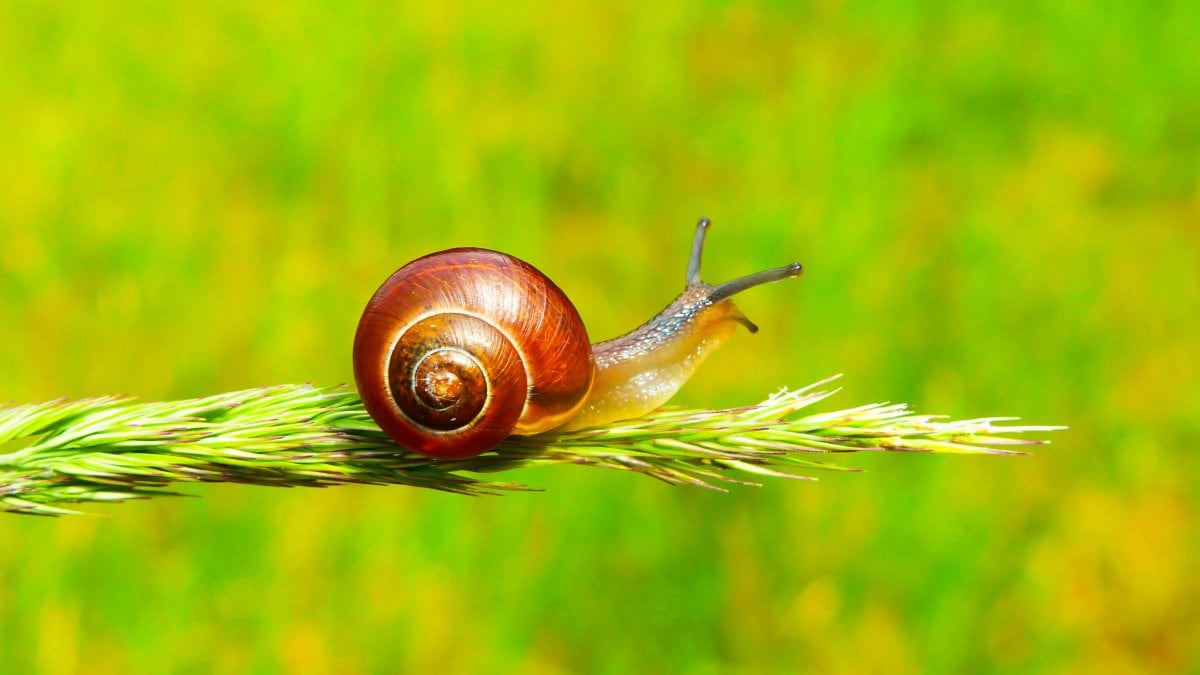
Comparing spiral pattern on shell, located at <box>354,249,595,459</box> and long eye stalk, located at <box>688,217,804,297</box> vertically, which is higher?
long eye stalk, located at <box>688,217,804,297</box>

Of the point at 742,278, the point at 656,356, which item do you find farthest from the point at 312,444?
the point at 742,278

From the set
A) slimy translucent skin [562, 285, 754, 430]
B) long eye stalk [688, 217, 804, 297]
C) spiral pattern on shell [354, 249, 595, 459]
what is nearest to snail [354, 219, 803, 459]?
spiral pattern on shell [354, 249, 595, 459]

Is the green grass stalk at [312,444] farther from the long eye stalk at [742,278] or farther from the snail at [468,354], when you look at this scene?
the long eye stalk at [742,278]

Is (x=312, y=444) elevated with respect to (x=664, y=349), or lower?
lower

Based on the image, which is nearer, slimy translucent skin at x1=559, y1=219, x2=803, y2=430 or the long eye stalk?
slimy translucent skin at x1=559, y1=219, x2=803, y2=430

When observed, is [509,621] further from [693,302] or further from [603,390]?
[693,302]

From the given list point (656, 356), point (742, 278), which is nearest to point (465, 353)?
point (656, 356)

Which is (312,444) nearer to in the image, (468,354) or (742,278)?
(468,354)

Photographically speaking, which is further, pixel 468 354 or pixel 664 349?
pixel 664 349

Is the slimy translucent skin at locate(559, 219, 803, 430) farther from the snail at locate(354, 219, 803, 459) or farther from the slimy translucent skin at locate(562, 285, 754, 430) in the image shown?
the snail at locate(354, 219, 803, 459)

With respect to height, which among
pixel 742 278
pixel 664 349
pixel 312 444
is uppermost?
pixel 742 278
